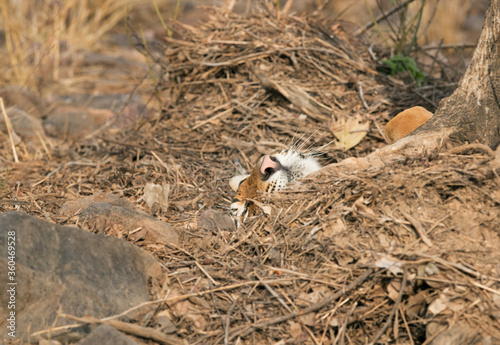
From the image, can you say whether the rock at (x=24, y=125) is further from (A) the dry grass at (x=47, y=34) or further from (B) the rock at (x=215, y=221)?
(B) the rock at (x=215, y=221)

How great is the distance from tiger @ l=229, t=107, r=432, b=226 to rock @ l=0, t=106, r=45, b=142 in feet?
10.3

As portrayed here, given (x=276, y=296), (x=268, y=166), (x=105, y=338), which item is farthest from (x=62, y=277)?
(x=268, y=166)

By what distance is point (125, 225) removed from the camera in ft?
10.3

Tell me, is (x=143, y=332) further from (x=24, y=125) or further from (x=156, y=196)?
(x=24, y=125)

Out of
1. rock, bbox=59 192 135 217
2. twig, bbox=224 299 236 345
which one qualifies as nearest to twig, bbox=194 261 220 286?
twig, bbox=224 299 236 345

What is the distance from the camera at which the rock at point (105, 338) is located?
223cm

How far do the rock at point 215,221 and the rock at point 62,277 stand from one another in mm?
716

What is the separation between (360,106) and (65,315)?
11.2 ft

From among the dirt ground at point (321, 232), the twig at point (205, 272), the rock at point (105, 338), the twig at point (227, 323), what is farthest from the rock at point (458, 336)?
the rock at point (105, 338)

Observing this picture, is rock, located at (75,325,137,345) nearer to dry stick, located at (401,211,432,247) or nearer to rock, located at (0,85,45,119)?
dry stick, located at (401,211,432,247)

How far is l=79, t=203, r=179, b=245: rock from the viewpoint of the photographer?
3104 mm

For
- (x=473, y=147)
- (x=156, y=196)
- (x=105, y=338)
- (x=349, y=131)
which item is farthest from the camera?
(x=349, y=131)

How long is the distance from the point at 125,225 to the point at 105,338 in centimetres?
100

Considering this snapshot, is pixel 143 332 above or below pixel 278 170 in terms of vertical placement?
below
